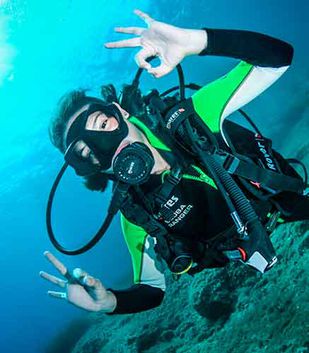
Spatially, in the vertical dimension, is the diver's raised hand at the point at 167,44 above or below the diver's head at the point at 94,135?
above

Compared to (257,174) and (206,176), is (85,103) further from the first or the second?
(257,174)

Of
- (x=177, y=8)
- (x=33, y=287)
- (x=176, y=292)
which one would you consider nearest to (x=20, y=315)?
(x=33, y=287)

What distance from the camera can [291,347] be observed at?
409cm

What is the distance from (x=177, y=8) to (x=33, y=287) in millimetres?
119213

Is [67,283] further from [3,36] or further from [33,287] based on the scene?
[33,287]

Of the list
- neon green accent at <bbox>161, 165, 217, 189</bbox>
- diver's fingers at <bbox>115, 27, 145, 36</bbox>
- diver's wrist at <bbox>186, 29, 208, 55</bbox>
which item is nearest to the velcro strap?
neon green accent at <bbox>161, 165, 217, 189</bbox>

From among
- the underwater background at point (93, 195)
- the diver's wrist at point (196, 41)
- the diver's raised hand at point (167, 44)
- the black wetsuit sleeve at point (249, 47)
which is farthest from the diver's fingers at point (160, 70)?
the underwater background at point (93, 195)

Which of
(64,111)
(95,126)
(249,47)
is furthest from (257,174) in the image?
(64,111)

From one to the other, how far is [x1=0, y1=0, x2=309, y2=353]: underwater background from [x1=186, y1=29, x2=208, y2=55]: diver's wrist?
12.0 feet

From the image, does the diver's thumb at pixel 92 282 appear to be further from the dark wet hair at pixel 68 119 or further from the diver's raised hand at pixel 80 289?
the dark wet hair at pixel 68 119

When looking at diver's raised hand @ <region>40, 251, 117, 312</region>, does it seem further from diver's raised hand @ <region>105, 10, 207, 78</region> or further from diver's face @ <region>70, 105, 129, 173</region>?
diver's raised hand @ <region>105, 10, 207, 78</region>

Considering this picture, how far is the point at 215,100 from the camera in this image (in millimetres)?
2816

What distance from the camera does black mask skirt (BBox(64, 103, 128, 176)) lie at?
3082mm

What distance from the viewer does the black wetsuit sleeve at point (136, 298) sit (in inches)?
124
